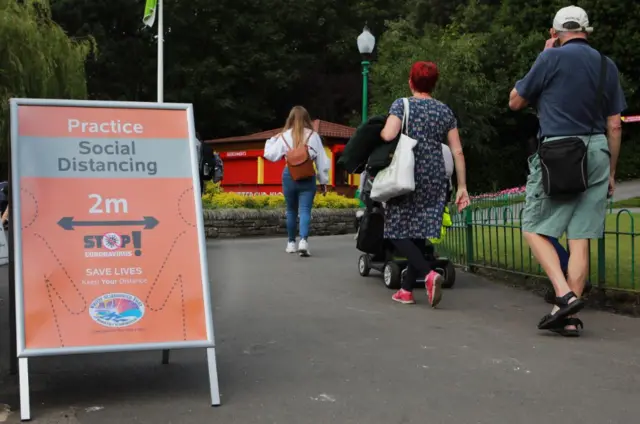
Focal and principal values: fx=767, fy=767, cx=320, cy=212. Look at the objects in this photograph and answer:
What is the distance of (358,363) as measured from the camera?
4.36 meters

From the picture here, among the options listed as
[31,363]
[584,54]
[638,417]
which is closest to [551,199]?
[584,54]

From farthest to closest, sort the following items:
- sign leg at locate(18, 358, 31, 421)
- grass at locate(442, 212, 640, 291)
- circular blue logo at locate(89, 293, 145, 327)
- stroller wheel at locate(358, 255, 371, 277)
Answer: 1. stroller wheel at locate(358, 255, 371, 277)
2. grass at locate(442, 212, 640, 291)
3. circular blue logo at locate(89, 293, 145, 327)
4. sign leg at locate(18, 358, 31, 421)

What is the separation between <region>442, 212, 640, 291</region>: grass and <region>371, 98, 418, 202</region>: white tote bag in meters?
1.77

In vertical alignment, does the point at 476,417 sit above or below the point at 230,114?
below

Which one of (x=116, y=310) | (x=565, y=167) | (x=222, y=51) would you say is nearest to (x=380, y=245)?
(x=565, y=167)

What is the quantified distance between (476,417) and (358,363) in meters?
1.05

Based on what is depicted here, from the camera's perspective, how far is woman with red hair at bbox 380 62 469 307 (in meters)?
6.15

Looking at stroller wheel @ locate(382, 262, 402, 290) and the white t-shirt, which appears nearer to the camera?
stroller wheel @ locate(382, 262, 402, 290)

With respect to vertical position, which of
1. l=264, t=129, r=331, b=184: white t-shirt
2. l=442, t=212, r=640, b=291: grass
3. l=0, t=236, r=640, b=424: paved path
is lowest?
l=0, t=236, r=640, b=424: paved path

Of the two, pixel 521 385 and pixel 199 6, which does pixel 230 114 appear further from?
pixel 521 385

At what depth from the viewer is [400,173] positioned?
5938 mm

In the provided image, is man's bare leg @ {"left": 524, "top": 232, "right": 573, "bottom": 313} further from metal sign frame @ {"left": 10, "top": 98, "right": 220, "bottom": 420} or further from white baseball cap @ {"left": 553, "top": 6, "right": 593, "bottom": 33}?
metal sign frame @ {"left": 10, "top": 98, "right": 220, "bottom": 420}

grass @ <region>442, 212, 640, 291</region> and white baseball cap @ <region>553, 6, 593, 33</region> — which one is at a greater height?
white baseball cap @ <region>553, 6, 593, 33</region>

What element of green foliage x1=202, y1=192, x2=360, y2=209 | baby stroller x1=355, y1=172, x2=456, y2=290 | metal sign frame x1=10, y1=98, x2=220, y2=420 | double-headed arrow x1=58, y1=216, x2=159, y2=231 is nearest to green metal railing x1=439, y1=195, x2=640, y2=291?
baby stroller x1=355, y1=172, x2=456, y2=290
